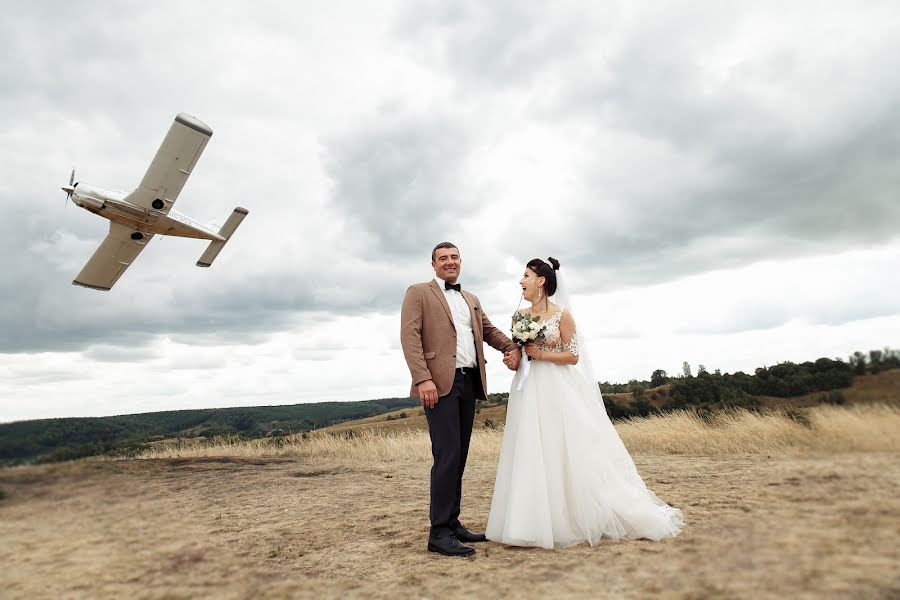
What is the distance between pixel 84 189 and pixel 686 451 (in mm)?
21155

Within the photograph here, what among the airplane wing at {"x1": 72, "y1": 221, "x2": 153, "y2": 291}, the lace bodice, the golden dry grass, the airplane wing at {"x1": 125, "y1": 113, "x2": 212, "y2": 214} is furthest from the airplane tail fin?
the lace bodice

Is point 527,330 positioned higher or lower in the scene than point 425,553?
higher

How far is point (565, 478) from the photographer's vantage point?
4484mm

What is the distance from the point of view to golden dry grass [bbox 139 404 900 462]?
12.7ft

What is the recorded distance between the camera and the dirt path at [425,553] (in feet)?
9.14

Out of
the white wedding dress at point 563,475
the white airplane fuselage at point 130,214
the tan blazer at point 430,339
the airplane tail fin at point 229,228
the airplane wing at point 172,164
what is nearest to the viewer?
the white wedding dress at point 563,475

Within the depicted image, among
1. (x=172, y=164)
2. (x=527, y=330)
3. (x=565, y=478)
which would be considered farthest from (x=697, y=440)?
(x=172, y=164)

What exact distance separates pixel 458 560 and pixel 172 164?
1983 centimetres

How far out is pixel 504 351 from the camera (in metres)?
5.21

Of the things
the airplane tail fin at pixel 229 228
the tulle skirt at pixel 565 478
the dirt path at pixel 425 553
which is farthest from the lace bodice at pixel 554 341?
the airplane tail fin at pixel 229 228

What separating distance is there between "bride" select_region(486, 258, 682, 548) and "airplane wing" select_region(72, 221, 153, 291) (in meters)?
22.8

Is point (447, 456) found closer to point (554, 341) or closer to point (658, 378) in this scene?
point (554, 341)

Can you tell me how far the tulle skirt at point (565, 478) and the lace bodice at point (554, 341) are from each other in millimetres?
159

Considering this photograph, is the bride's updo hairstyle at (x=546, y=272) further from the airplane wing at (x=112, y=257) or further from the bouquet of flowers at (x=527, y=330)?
the airplane wing at (x=112, y=257)
